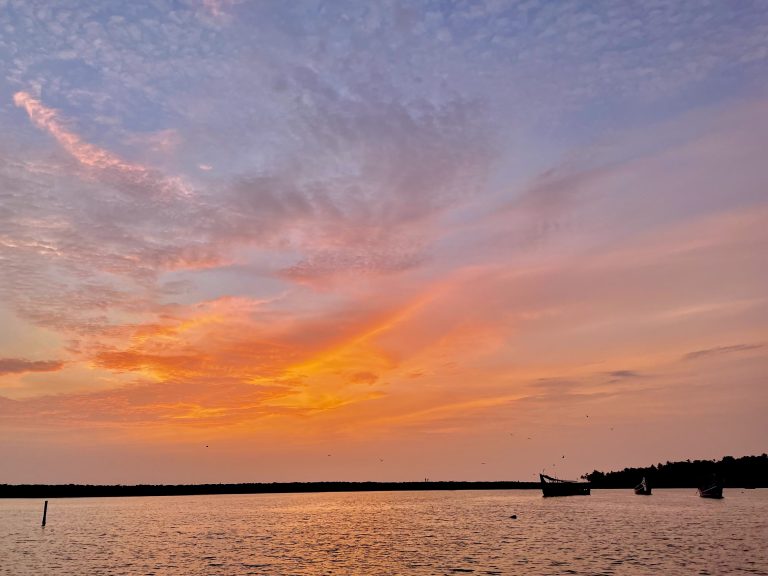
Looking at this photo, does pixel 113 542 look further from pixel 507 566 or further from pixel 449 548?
pixel 507 566

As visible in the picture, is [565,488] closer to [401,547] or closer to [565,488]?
[565,488]

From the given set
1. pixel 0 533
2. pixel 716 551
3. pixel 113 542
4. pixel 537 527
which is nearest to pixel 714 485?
pixel 537 527

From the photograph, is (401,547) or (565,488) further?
(565,488)

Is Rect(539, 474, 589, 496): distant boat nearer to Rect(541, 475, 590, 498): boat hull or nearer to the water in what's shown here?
Rect(541, 475, 590, 498): boat hull

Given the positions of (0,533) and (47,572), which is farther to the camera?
(0,533)

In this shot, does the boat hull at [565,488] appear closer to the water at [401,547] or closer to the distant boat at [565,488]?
the distant boat at [565,488]

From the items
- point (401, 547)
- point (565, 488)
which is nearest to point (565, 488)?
point (565, 488)

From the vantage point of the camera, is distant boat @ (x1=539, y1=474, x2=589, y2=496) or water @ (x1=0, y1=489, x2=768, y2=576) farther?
distant boat @ (x1=539, y1=474, x2=589, y2=496)

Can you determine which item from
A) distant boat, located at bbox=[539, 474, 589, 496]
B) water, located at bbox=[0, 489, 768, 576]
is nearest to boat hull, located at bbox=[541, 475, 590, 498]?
distant boat, located at bbox=[539, 474, 589, 496]

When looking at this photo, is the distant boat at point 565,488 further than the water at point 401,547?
Yes

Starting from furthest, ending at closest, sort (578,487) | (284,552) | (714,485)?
(578,487)
(714,485)
(284,552)

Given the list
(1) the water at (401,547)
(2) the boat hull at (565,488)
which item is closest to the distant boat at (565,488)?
(2) the boat hull at (565,488)

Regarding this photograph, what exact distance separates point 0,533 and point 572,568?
77689 mm

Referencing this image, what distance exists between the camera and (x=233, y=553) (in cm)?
6069
